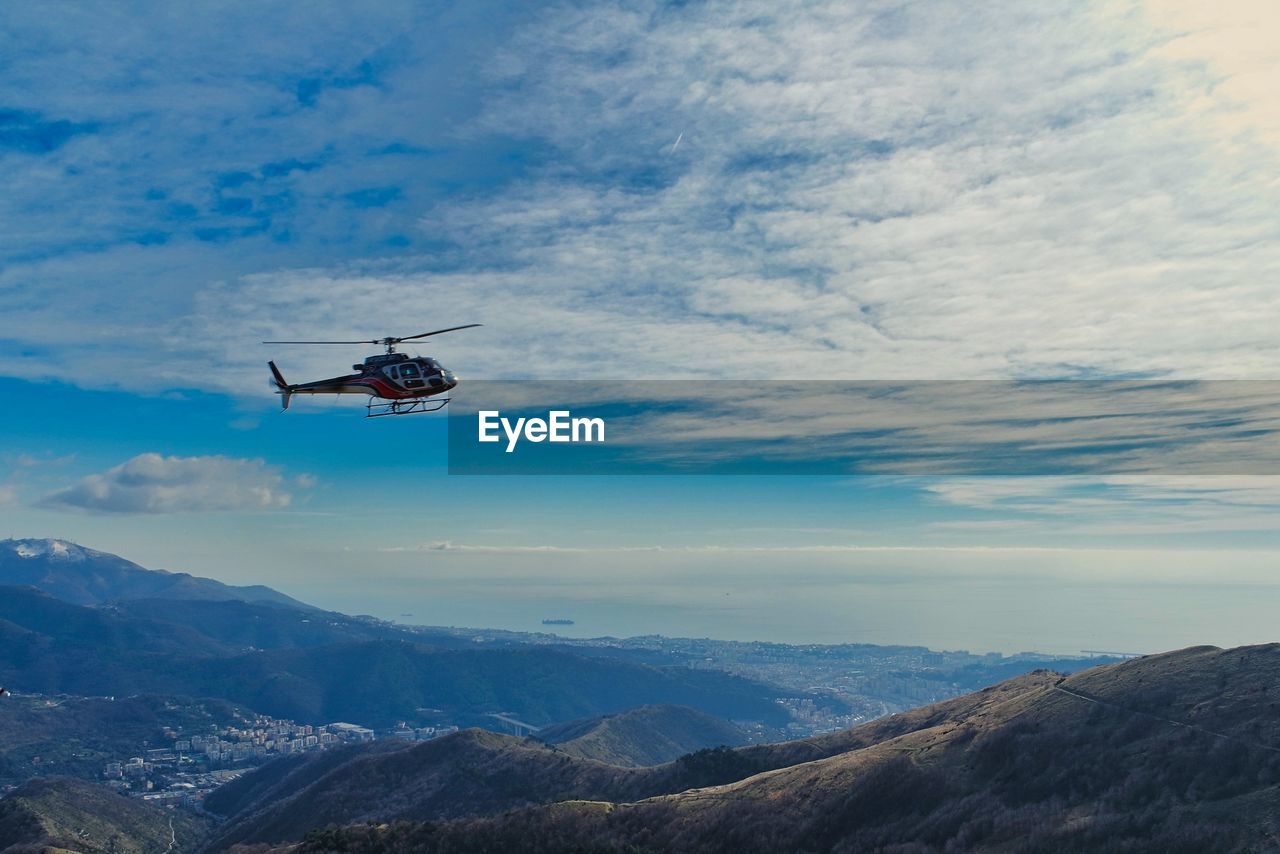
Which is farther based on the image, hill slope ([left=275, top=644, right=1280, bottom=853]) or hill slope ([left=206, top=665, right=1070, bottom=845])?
hill slope ([left=206, top=665, right=1070, bottom=845])

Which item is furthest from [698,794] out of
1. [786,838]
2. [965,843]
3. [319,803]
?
[319,803]

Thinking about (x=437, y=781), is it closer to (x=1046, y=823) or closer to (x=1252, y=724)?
(x=1046, y=823)

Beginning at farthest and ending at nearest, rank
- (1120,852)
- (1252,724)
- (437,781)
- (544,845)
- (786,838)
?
1. (437,781)
2. (544,845)
3. (786,838)
4. (1252,724)
5. (1120,852)

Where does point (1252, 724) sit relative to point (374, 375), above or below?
below

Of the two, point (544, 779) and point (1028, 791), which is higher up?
point (1028, 791)

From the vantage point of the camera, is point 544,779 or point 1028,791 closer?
point 1028,791

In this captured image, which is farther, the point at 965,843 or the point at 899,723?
the point at 899,723

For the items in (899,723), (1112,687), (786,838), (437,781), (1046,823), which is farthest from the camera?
(437,781)

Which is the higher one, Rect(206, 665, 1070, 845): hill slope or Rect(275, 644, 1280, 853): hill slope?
Rect(275, 644, 1280, 853): hill slope
